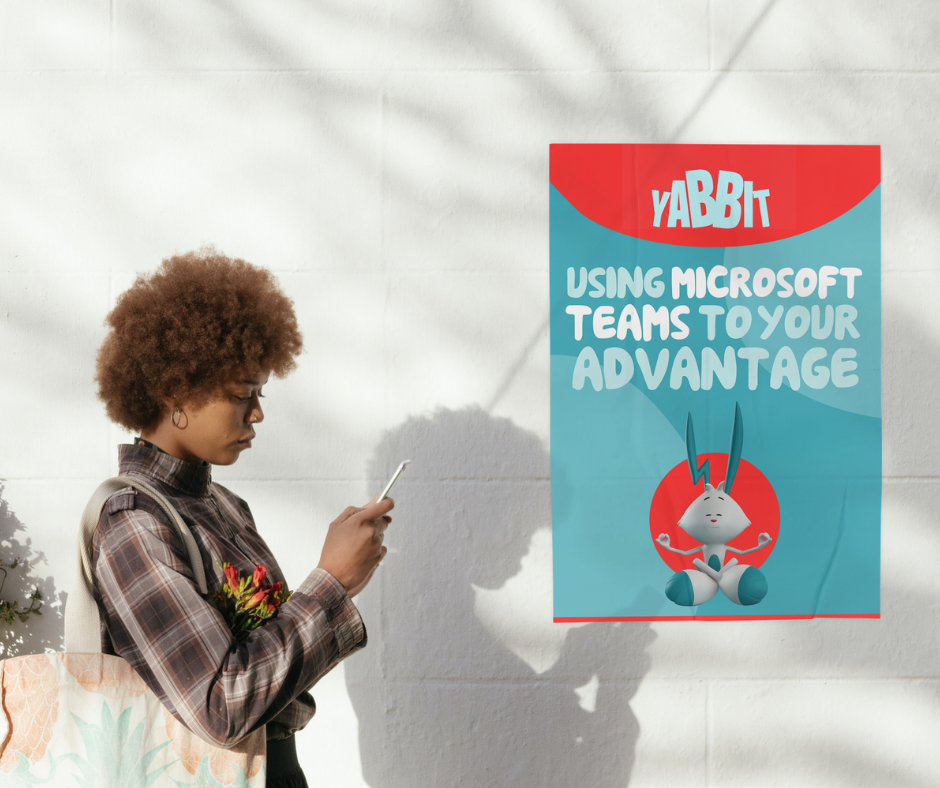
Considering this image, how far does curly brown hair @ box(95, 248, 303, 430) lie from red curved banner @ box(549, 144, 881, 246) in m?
1.02

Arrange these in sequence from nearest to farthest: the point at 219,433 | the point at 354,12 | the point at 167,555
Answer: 1. the point at 167,555
2. the point at 219,433
3. the point at 354,12

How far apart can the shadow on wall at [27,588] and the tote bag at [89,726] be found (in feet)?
3.15

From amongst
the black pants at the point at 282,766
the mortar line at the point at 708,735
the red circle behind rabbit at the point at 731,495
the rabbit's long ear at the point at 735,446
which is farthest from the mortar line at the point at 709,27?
the black pants at the point at 282,766

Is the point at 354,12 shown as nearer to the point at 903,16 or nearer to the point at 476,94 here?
the point at 476,94

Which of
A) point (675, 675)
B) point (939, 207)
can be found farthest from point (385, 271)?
point (939, 207)

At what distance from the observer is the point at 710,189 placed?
2146mm

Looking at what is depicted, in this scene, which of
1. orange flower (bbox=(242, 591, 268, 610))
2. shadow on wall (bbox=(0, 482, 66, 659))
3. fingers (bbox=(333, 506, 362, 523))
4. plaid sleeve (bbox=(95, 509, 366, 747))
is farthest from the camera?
shadow on wall (bbox=(0, 482, 66, 659))

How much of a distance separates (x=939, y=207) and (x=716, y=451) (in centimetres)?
91

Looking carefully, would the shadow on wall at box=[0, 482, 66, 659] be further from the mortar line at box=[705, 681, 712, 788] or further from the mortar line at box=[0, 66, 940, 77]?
the mortar line at box=[705, 681, 712, 788]

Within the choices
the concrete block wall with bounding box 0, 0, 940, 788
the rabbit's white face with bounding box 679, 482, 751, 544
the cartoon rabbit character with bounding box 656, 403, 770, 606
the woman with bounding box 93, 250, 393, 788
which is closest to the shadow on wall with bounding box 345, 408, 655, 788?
the concrete block wall with bounding box 0, 0, 940, 788

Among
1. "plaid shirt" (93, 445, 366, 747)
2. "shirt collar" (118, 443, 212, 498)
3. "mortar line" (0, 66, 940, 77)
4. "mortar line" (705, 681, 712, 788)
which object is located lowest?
"mortar line" (705, 681, 712, 788)

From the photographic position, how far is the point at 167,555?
1205mm

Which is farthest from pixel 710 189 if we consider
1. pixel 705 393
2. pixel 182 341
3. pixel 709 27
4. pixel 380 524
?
pixel 182 341

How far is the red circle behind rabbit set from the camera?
2145 mm
